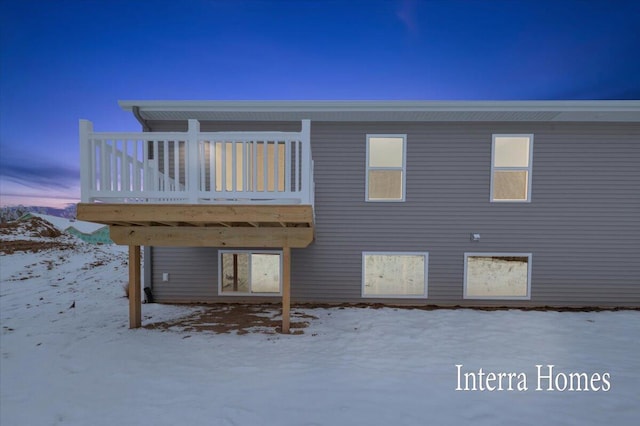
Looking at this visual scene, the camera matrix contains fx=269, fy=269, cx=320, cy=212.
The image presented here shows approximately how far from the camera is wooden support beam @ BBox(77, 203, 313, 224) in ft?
12.2

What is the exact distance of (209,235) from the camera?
448cm

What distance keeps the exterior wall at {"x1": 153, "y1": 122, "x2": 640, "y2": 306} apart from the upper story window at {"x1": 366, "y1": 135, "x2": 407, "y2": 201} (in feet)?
0.60

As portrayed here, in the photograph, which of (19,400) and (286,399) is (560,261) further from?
(19,400)

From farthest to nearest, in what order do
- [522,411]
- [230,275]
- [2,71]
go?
1. [2,71]
2. [230,275]
3. [522,411]

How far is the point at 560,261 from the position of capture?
624 cm

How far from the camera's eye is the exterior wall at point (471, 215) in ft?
20.1

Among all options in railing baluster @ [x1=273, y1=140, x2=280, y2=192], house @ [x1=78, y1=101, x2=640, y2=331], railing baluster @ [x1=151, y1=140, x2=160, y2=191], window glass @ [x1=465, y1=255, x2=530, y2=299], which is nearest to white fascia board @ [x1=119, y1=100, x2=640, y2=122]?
house @ [x1=78, y1=101, x2=640, y2=331]

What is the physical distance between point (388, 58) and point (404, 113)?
10.7m

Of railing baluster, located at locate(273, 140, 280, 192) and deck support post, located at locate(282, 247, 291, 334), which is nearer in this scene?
railing baluster, located at locate(273, 140, 280, 192)

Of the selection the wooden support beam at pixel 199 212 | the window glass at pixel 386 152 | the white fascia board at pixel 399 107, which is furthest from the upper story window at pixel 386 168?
the wooden support beam at pixel 199 212

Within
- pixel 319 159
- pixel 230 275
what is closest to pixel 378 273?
pixel 319 159

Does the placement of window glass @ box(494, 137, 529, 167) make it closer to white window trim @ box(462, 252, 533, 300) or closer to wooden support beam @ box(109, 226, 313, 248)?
white window trim @ box(462, 252, 533, 300)

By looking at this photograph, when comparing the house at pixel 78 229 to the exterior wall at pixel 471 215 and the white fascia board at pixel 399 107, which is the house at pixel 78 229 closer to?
the exterior wall at pixel 471 215

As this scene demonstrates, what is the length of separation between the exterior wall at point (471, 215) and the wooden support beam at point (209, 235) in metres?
1.91
